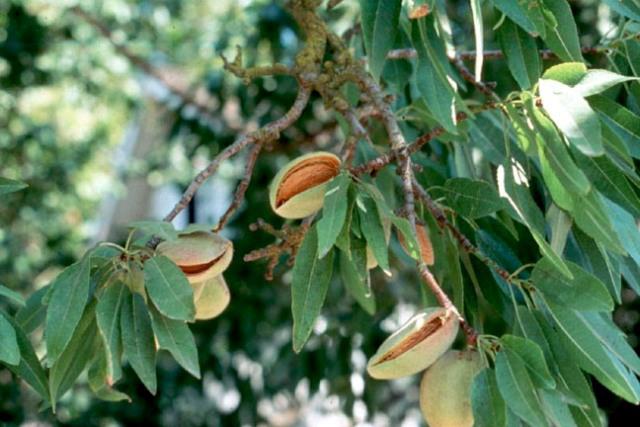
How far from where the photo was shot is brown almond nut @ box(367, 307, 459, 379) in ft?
3.59

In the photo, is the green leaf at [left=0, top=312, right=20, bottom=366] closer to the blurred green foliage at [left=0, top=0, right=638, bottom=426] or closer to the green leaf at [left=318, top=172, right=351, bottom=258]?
the green leaf at [left=318, top=172, right=351, bottom=258]

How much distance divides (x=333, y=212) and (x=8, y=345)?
354 mm

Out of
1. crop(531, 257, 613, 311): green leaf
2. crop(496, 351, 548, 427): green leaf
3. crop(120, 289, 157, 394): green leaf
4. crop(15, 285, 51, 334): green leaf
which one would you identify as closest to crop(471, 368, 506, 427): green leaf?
crop(496, 351, 548, 427): green leaf

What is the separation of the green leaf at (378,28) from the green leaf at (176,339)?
0.34m

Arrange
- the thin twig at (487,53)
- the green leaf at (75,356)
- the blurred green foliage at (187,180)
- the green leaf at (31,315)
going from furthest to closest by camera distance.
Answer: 1. the blurred green foliage at (187,180)
2. the thin twig at (487,53)
3. the green leaf at (31,315)
4. the green leaf at (75,356)

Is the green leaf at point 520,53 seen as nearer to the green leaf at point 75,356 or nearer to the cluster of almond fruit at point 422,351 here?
the cluster of almond fruit at point 422,351

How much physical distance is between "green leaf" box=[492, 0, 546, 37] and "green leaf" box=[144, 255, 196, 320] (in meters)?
0.43

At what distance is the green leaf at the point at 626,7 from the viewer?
1.20 meters

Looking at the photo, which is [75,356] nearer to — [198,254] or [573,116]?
[198,254]

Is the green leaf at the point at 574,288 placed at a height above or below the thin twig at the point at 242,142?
below

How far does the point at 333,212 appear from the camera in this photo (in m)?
1.11

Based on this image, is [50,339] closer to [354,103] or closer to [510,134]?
[510,134]

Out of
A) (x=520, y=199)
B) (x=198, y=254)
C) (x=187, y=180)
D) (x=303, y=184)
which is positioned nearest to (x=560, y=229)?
(x=520, y=199)

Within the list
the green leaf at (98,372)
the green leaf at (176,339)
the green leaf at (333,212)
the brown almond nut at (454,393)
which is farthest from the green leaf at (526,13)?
the green leaf at (98,372)
